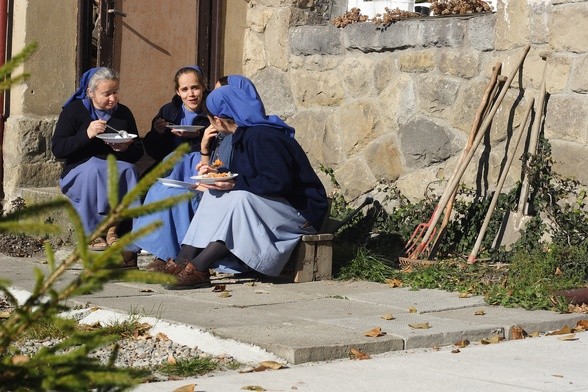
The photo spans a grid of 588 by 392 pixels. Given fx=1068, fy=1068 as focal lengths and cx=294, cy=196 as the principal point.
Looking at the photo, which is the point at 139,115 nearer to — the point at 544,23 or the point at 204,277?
the point at 204,277

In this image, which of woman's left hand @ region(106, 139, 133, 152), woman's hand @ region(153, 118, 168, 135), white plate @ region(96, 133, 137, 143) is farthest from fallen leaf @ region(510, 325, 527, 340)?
woman's hand @ region(153, 118, 168, 135)

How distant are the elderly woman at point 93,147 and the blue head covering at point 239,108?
74cm

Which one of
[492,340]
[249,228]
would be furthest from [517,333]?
[249,228]

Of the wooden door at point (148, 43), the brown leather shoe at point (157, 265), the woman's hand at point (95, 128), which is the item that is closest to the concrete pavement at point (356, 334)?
the brown leather shoe at point (157, 265)

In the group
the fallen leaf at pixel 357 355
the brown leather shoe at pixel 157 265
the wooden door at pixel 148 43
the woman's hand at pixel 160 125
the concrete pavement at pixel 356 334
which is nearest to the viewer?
the concrete pavement at pixel 356 334

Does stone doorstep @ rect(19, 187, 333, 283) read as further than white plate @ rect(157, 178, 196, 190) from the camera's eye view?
Yes

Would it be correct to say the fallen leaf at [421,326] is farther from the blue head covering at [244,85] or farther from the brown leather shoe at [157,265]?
the blue head covering at [244,85]

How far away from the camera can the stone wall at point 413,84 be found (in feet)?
20.5

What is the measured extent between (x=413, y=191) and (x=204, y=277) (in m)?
1.97

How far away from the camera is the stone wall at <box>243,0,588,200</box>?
246 inches

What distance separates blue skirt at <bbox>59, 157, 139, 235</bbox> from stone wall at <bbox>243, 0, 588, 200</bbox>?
180 centimetres

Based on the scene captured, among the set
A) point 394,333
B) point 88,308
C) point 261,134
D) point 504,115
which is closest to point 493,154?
point 504,115

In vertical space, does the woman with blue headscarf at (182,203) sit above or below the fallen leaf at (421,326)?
above

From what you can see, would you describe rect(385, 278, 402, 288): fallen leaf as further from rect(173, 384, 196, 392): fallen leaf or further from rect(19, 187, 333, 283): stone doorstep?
rect(173, 384, 196, 392): fallen leaf
